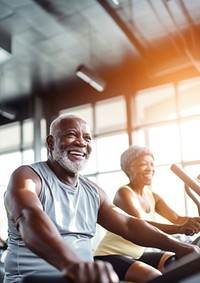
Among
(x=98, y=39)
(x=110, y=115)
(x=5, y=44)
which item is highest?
(x=98, y=39)

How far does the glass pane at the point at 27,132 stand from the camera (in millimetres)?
8641

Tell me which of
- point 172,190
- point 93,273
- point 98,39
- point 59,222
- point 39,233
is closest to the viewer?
point 93,273

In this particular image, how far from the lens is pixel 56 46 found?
263 inches

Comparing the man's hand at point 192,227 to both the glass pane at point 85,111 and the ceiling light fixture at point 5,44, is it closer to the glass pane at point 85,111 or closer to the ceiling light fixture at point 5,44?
the ceiling light fixture at point 5,44

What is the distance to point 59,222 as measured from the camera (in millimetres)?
1406

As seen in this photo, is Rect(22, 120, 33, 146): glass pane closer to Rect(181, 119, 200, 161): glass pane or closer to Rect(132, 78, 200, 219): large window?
Rect(132, 78, 200, 219): large window

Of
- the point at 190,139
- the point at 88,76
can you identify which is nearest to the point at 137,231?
the point at 88,76

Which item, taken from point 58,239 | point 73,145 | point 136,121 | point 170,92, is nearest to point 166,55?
point 170,92

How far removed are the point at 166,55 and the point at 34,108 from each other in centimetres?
293

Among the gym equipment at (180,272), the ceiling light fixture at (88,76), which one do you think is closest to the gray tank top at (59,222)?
the gym equipment at (180,272)

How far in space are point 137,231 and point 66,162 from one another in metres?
0.36

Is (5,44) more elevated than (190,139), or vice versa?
(5,44)

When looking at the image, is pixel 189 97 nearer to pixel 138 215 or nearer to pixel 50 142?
pixel 138 215

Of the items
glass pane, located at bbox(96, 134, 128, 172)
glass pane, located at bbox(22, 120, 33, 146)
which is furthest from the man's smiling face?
glass pane, located at bbox(22, 120, 33, 146)
